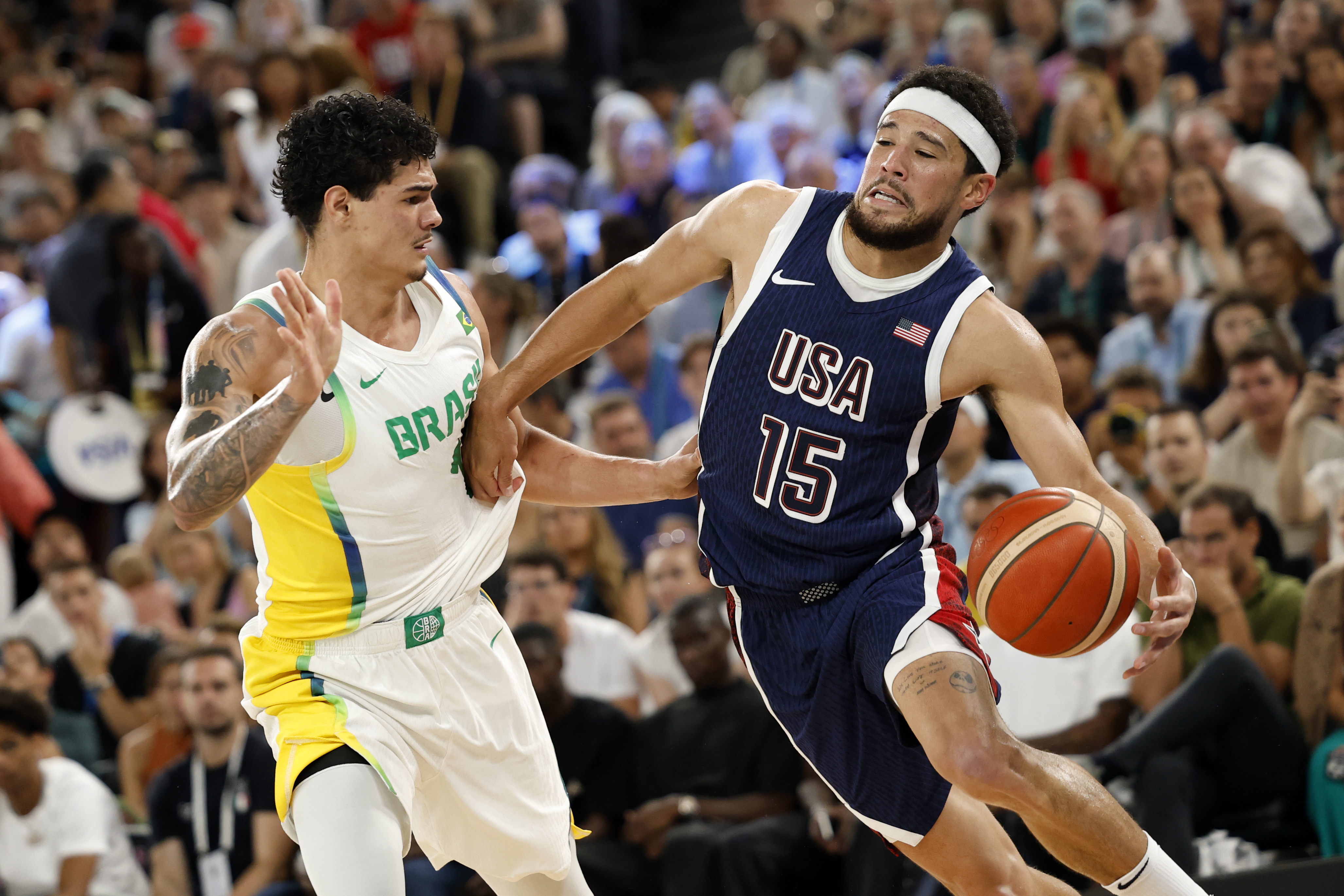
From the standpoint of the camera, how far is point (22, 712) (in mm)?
7430

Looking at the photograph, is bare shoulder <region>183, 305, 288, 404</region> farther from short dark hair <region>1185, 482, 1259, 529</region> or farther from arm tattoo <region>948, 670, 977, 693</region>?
short dark hair <region>1185, 482, 1259, 529</region>

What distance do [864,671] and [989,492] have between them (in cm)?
312

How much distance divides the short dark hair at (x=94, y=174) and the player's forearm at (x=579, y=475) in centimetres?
797

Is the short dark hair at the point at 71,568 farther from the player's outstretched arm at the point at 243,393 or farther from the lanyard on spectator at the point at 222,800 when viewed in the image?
the player's outstretched arm at the point at 243,393

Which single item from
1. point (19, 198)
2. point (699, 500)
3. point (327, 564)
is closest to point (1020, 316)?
point (699, 500)

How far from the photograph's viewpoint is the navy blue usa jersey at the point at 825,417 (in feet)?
13.4

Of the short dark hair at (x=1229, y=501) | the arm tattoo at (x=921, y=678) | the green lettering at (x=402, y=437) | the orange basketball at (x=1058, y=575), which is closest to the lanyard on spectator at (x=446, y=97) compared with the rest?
the short dark hair at (x=1229, y=501)

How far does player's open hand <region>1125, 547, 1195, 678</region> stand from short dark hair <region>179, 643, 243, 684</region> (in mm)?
4650

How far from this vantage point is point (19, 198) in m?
13.5

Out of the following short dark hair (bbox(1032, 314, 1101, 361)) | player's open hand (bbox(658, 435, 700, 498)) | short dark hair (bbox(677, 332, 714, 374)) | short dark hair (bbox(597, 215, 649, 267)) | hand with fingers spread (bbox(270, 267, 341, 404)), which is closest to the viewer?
hand with fingers spread (bbox(270, 267, 341, 404))

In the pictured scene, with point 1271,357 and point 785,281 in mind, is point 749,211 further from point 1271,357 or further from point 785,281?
point 1271,357

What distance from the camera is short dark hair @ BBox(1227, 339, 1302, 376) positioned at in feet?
23.9

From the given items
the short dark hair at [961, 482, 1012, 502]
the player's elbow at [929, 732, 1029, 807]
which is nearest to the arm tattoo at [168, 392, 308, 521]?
the player's elbow at [929, 732, 1029, 807]

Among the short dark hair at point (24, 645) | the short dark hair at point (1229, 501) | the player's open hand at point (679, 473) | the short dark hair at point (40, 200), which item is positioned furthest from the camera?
the short dark hair at point (40, 200)
